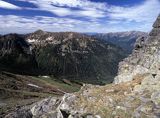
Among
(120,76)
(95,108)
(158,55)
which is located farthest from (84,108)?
(120,76)

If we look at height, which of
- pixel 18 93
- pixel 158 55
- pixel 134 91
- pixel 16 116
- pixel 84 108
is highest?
pixel 158 55

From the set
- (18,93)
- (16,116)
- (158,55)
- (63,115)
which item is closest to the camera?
(63,115)

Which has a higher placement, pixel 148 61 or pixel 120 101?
pixel 148 61

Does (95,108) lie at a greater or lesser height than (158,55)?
Answer: lesser

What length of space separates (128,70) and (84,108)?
983 inches

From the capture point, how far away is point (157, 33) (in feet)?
184

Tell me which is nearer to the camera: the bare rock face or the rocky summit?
the rocky summit

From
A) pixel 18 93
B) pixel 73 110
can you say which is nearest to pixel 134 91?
pixel 73 110

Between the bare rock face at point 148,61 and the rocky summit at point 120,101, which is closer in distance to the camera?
the rocky summit at point 120,101

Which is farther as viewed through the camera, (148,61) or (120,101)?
(148,61)

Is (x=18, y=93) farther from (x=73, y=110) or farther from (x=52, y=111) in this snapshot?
(x=73, y=110)

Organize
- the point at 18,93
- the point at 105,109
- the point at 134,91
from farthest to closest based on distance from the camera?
the point at 18,93
the point at 134,91
the point at 105,109

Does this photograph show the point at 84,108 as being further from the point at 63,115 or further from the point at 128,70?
the point at 128,70

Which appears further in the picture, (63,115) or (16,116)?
(16,116)
